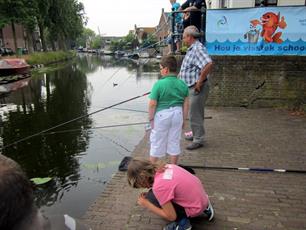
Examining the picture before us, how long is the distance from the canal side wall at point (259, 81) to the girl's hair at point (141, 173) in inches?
265

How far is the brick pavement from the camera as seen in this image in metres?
Answer: 3.46

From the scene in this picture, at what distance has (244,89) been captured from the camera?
9250mm

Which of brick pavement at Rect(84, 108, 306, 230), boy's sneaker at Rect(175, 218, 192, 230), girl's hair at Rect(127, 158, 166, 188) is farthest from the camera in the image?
brick pavement at Rect(84, 108, 306, 230)

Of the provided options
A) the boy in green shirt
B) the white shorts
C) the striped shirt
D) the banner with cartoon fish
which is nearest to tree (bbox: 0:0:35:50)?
the banner with cartoon fish

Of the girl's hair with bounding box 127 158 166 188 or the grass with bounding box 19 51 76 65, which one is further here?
the grass with bounding box 19 51 76 65

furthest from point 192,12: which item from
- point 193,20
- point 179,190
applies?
point 179,190

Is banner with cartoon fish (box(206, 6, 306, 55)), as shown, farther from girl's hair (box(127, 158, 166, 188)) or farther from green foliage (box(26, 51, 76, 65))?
green foliage (box(26, 51, 76, 65))

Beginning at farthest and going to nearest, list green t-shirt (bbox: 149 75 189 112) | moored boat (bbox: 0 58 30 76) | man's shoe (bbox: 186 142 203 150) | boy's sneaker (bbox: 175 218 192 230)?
moored boat (bbox: 0 58 30 76), man's shoe (bbox: 186 142 203 150), green t-shirt (bbox: 149 75 189 112), boy's sneaker (bbox: 175 218 192 230)

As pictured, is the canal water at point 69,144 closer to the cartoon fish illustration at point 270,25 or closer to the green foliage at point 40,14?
the cartoon fish illustration at point 270,25

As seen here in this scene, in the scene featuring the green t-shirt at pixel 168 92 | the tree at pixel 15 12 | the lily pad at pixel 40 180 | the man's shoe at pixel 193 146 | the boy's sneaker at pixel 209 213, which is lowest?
the lily pad at pixel 40 180

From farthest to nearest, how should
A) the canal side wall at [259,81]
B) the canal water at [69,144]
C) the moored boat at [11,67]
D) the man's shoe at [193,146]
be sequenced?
the moored boat at [11,67] → the canal side wall at [259,81] → the man's shoe at [193,146] → the canal water at [69,144]

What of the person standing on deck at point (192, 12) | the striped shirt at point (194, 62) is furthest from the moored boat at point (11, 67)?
the striped shirt at point (194, 62)

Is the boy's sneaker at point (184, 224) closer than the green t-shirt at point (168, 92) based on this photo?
Yes

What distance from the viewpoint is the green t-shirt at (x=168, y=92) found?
4.10m
